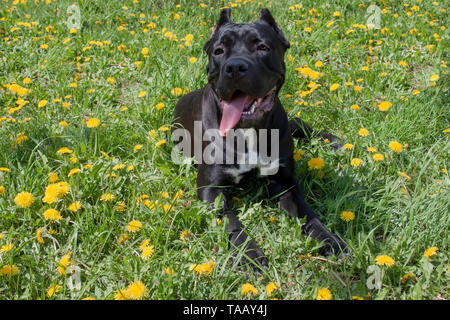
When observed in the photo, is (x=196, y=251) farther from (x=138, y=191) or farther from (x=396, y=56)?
(x=396, y=56)

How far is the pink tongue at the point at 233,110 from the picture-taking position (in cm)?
239

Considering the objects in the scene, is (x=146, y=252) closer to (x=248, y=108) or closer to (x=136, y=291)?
(x=136, y=291)

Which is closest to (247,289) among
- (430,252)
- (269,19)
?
(430,252)


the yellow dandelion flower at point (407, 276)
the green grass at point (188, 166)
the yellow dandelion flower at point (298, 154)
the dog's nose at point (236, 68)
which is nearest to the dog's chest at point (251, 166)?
the green grass at point (188, 166)

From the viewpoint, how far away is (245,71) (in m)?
2.26

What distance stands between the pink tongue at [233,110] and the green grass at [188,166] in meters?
0.49

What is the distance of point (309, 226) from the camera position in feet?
8.01

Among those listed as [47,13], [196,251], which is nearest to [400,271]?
[196,251]

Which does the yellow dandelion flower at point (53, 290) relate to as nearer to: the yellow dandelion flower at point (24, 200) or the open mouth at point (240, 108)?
the yellow dandelion flower at point (24, 200)

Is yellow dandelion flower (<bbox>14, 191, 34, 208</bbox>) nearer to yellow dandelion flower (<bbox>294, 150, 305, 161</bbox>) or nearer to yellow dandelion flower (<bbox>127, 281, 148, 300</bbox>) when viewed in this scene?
yellow dandelion flower (<bbox>127, 281, 148, 300</bbox>)

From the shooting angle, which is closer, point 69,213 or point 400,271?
point 400,271

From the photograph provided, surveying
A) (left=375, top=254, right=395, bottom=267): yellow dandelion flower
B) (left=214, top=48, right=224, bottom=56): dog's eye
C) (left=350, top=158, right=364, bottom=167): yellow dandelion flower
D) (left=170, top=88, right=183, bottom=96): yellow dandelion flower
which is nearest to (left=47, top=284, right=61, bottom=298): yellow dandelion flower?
(left=375, top=254, right=395, bottom=267): yellow dandelion flower

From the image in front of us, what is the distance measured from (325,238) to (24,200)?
1639 mm
